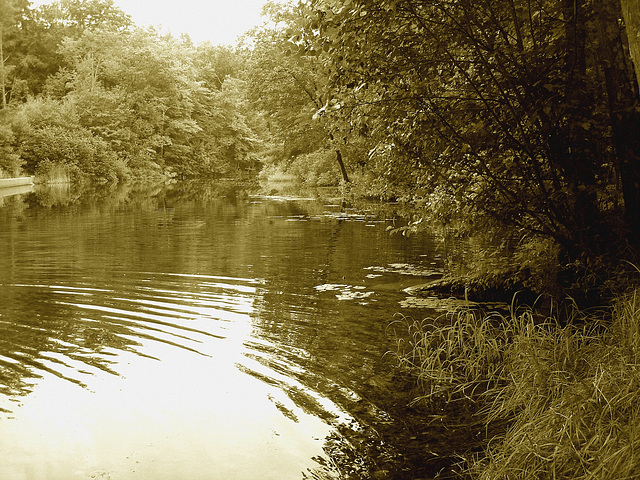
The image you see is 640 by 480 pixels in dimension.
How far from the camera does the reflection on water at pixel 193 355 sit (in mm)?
3859

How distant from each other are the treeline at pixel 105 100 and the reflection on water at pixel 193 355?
30025 millimetres

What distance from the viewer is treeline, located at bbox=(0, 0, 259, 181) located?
133 feet

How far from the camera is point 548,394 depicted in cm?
413

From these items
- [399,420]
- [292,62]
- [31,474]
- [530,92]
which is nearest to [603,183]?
[530,92]

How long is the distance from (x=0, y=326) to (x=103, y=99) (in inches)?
1736

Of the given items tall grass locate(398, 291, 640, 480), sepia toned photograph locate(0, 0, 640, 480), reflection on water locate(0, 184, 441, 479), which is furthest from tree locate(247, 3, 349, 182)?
tall grass locate(398, 291, 640, 480)

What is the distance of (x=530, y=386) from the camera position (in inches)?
169

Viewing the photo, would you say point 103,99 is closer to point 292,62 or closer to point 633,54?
point 292,62

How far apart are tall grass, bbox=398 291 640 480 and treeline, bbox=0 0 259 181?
1421 inches

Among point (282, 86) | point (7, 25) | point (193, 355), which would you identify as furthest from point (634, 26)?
point (7, 25)

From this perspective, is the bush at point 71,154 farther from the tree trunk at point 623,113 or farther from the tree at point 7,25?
the tree trunk at point 623,113

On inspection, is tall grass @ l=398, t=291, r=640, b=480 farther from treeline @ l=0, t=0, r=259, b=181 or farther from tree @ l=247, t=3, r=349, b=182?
treeline @ l=0, t=0, r=259, b=181

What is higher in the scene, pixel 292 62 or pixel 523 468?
pixel 292 62

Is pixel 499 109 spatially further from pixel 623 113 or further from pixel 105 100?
pixel 105 100
